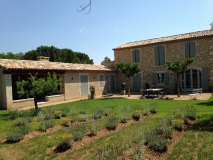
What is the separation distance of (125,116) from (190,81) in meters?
13.0

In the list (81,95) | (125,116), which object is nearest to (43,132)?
(125,116)

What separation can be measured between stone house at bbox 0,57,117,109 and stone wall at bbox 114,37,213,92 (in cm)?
236

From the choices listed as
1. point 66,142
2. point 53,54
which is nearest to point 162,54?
point 66,142

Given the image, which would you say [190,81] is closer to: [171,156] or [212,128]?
[212,128]

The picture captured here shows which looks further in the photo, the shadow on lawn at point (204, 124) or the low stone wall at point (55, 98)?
the low stone wall at point (55, 98)

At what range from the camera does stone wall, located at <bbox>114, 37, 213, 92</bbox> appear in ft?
53.8

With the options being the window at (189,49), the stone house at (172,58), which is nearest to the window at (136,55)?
the stone house at (172,58)

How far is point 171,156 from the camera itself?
3885 mm

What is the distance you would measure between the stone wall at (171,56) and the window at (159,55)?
31 centimetres

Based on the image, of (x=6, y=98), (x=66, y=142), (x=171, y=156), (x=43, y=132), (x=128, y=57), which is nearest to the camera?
(x=171, y=156)

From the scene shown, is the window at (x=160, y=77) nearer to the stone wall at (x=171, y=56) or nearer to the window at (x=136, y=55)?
the stone wall at (x=171, y=56)

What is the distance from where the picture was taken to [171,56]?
18.1 m

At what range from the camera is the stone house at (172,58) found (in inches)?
650

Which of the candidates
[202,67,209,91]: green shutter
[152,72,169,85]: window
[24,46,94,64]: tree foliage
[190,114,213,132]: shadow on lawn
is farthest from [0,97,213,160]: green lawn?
[24,46,94,64]: tree foliage
